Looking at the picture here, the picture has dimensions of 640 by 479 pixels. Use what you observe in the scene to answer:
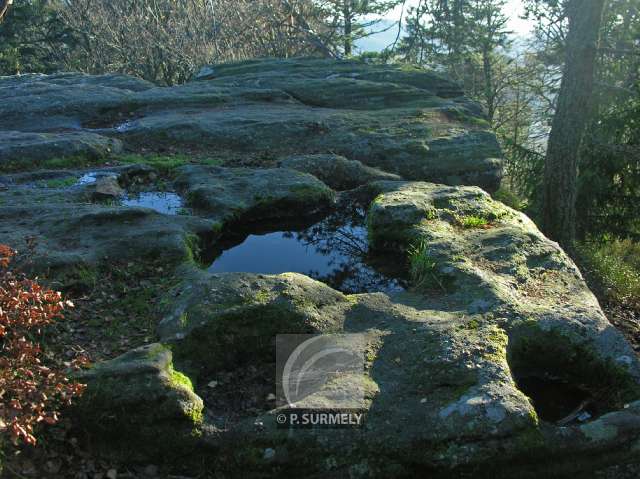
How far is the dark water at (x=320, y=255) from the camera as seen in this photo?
653 cm

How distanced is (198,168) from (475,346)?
5889 mm

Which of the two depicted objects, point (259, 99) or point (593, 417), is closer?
point (593, 417)

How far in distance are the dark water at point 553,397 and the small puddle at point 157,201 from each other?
510 centimetres

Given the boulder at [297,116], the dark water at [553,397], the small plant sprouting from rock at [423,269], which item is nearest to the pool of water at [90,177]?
the boulder at [297,116]

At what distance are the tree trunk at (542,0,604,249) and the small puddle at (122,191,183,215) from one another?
648 cm

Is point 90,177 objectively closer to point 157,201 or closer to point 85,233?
point 157,201

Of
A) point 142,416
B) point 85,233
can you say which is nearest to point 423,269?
point 142,416

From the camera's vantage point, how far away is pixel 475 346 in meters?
4.56

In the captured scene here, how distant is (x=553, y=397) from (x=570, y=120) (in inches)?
245

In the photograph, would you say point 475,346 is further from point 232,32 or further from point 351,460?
point 232,32

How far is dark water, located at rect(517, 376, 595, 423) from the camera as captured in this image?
4.67 meters

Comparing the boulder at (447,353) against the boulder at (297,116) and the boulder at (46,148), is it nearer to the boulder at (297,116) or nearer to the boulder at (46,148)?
the boulder at (297,116)

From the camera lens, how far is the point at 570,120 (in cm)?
955

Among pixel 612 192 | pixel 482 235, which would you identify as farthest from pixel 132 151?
pixel 612 192
